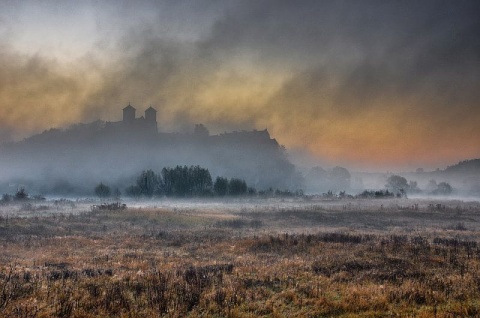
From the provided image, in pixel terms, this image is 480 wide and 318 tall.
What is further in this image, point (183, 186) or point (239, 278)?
point (183, 186)

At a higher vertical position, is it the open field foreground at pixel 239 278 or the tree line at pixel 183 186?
the tree line at pixel 183 186

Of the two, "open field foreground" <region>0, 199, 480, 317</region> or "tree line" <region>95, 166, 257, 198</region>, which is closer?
"open field foreground" <region>0, 199, 480, 317</region>

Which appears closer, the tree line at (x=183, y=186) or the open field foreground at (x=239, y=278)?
the open field foreground at (x=239, y=278)

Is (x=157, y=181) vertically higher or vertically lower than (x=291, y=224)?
higher

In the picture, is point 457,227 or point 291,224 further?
point 291,224

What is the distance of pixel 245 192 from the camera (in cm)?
13900

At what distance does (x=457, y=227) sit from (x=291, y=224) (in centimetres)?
2338

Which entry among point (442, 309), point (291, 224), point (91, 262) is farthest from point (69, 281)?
point (291, 224)

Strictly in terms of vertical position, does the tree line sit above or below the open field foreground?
above

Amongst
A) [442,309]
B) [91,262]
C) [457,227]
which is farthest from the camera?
[457,227]

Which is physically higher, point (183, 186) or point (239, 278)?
point (183, 186)

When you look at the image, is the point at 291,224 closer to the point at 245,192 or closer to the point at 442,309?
the point at 442,309

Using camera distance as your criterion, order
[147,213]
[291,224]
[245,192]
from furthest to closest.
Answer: [245,192] < [147,213] < [291,224]

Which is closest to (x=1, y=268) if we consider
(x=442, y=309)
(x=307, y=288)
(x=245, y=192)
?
(x=307, y=288)
